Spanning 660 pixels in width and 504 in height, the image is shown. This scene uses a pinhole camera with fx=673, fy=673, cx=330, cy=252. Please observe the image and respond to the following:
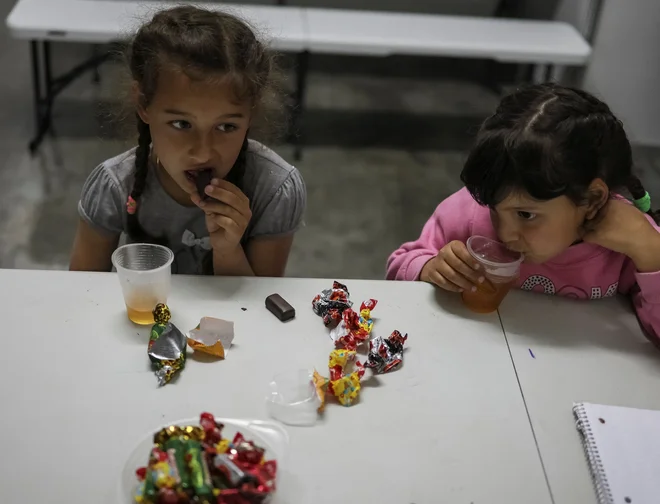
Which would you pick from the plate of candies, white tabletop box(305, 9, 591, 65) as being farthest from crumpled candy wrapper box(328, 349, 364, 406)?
white tabletop box(305, 9, 591, 65)

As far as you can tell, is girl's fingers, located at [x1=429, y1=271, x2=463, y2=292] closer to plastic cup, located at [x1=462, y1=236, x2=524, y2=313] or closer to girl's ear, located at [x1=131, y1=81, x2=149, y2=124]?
plastic cup, located at [x1=462, y1=236, x2=524, y2=313]

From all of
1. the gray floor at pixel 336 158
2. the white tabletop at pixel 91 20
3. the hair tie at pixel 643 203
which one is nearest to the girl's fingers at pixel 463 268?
the hair tie at pixel 643 203

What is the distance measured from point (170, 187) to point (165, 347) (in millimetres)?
450

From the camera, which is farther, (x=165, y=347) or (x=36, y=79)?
(x=36, y=79)

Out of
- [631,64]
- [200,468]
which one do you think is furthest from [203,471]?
[631,64]

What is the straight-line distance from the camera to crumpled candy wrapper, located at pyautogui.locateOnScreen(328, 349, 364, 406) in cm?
92

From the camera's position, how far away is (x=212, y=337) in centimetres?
100

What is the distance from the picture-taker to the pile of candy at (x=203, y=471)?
71cm

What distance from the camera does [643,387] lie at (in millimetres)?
1019

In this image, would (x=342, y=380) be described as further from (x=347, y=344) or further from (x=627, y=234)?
(x=627, y=234)

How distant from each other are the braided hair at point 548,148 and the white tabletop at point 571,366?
0.21 meters

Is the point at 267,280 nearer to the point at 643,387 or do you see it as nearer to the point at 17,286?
the point at 17,286

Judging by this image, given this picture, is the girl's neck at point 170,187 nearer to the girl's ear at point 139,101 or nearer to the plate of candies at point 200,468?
the girl's ear at point 139,101

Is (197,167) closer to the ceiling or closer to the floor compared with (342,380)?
closer to the ceiling
